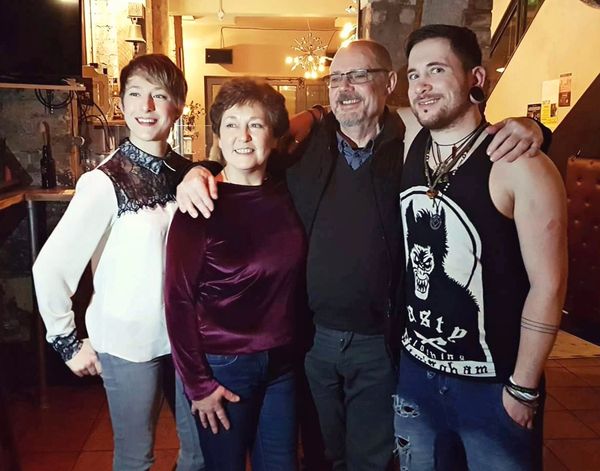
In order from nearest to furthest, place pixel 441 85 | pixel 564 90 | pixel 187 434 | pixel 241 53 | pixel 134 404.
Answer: pixel 441 85
pixel 134 404
pixel 187 434
pixel 564 90
pixel 241 53

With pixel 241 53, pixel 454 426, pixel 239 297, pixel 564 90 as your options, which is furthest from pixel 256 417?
pixel 241 53

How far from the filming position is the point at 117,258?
5.10 ft

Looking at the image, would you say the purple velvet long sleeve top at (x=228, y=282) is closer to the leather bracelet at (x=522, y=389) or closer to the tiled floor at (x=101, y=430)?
the leather bracelet at (x=522, y=389)

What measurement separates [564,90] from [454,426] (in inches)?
→ 177

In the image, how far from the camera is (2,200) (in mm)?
2639

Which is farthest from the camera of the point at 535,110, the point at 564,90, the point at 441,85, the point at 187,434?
the point at 535,110

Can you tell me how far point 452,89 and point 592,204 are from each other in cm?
276

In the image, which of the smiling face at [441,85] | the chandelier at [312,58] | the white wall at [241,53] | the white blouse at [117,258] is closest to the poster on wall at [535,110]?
the chandelier at [312,58]

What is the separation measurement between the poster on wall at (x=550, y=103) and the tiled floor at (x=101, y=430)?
2.68 meters

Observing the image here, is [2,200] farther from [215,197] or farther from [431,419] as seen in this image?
[431,419]

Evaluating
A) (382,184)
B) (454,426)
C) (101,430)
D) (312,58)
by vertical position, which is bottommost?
(101,430)

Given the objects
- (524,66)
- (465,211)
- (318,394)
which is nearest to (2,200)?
(318,394)

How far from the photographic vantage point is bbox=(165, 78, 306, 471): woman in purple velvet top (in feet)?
5.04

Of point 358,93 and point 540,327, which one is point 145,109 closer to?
point 358,93
